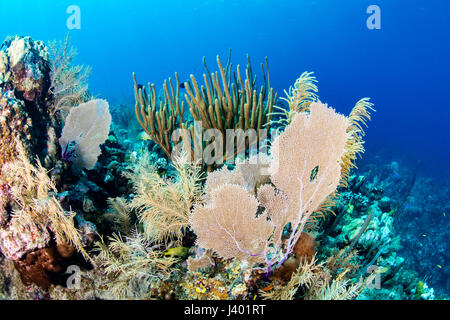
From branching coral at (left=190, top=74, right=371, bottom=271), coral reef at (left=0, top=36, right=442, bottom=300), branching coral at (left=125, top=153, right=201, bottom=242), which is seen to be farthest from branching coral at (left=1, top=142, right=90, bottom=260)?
branching coral at (left=190, top=74, right=371, bottom=271)

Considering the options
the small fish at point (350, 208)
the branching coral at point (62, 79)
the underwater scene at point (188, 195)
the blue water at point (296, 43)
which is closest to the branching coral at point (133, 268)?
the underwater scene at point (188, 195)

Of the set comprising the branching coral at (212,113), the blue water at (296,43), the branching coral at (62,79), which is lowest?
the branching coral at (212,113)

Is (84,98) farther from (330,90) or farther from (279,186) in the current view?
(330,90)

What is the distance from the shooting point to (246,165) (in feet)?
9.18

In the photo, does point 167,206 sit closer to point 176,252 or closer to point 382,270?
point 176,252

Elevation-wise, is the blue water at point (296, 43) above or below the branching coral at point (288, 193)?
above

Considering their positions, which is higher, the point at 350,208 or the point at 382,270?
the point at 350,208

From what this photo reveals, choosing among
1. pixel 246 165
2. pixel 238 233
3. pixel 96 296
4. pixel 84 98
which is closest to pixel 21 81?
pixel 84 98

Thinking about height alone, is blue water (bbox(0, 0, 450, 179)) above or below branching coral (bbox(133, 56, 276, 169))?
above

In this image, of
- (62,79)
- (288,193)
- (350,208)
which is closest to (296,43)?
(350,208)

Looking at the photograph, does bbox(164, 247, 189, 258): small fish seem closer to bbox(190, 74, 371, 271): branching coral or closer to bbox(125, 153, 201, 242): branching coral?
bbox(125, 153, 201, 242): branching coral

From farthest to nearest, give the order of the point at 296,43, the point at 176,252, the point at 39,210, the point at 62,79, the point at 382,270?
the point at 296,43 → the point at 62,79 → the point at 382,270 → the point at 176,252 → the point at 39,210

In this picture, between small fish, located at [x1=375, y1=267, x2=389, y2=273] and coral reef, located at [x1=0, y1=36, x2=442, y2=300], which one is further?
small fish, located at [x1=375, y1=267, x2=389, y2=273]

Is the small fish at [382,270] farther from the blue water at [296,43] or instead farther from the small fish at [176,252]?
the blue water at [296,43]
